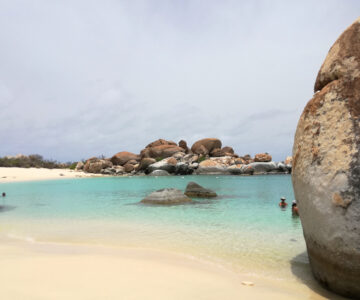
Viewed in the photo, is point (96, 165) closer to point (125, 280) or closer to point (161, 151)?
point (161, 151)

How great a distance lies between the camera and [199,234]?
7.68m

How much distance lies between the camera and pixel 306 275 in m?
4.53

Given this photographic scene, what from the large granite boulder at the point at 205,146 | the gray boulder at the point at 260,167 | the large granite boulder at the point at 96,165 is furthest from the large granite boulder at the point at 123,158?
the gray boulder at the point at 260,167

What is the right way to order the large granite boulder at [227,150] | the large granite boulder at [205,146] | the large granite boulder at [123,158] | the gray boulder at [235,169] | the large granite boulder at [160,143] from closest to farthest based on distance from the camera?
the gray boulder at [235,169]
the large granite boulder at [123,158]
the large granite boulder at [205,146]
the large granite boulder at [160,143]
the large granite boulder at [227,150]

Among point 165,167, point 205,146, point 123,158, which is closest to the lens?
point 165,167

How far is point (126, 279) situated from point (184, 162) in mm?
44341

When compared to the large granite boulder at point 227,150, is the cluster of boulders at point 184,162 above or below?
below

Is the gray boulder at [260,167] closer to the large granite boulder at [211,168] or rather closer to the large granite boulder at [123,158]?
the large granite boulder at [211,168]

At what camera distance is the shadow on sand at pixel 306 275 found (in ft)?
12.4

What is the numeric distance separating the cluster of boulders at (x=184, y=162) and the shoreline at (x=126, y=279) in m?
41.9

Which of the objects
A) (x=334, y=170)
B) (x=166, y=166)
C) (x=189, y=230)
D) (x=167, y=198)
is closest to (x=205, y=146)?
(x=166, y=166)

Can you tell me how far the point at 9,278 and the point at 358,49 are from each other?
5.25 meters

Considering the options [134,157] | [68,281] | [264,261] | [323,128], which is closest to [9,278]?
[68,281]

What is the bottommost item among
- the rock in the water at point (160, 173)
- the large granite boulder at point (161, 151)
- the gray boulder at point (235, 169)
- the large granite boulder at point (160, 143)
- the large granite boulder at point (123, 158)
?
the rock in the water at point (160, 173)
